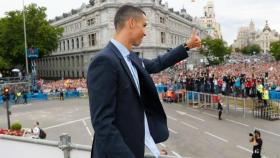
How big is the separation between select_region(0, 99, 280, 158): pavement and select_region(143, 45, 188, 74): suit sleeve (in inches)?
525

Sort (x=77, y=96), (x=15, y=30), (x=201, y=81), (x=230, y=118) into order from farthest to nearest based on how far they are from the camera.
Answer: (x=15, y=30), (x=77, y=96), (x=201, y=81), (x=230, y=118)

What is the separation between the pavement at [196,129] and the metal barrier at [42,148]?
11467 millimetres

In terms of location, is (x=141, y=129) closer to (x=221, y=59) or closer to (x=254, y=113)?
(x=254, y=113)

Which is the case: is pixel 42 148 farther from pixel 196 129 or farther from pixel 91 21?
pixel 91 21

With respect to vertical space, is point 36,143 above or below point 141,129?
below

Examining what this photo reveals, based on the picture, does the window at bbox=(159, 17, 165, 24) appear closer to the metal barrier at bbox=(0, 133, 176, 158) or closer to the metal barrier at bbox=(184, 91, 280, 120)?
the metal barrier at bbox=(184, 91, 280, 120)

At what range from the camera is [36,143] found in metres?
5.63

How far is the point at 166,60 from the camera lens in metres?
3.97

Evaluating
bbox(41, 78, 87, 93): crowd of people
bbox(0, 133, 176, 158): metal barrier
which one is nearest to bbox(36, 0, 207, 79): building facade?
bbox(41, 78, 87, 93): crowd of people

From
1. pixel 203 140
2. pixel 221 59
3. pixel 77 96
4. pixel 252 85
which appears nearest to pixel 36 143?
pixel 203 140

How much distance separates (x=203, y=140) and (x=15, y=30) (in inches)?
2277

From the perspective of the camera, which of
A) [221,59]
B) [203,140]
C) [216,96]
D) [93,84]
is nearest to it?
[93,84]

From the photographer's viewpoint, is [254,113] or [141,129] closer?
[141,129]

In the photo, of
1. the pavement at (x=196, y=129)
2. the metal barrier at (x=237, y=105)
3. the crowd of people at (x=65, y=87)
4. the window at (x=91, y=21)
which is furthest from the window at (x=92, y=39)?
the metal barrier at (x=237, y=105)
